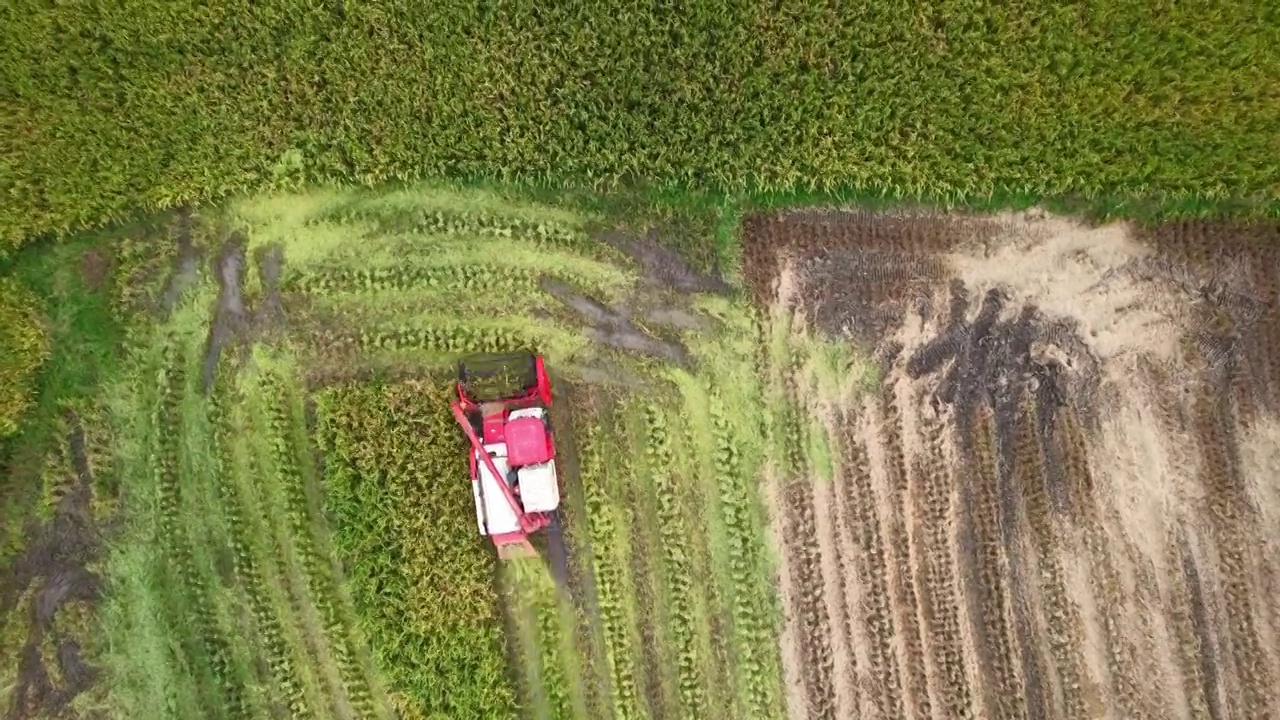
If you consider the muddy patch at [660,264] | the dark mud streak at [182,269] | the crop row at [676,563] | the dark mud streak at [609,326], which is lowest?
the crop row at [676,563]

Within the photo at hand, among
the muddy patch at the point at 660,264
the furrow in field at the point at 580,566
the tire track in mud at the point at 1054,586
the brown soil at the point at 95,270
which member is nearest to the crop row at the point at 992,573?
the tire track in mud at the point at 1054,586

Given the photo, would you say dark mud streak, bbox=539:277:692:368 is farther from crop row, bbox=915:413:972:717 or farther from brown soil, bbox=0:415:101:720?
brown soil, bbox=0:415:101:720

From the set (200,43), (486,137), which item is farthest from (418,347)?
(200,43)

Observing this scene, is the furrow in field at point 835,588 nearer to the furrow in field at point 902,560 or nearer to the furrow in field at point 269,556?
the furrow in field at point 902,560

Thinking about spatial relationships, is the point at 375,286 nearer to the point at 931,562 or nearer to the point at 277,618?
the point at 277,618

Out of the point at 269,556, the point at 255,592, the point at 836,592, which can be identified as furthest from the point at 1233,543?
the point at 255,592

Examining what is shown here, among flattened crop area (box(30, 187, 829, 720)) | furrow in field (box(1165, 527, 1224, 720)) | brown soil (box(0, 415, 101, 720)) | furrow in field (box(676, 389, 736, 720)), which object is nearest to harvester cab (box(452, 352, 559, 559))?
flattened crop area (box(30, 187, 829, 720))

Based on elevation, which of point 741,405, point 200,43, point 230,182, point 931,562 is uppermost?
point 200,43
